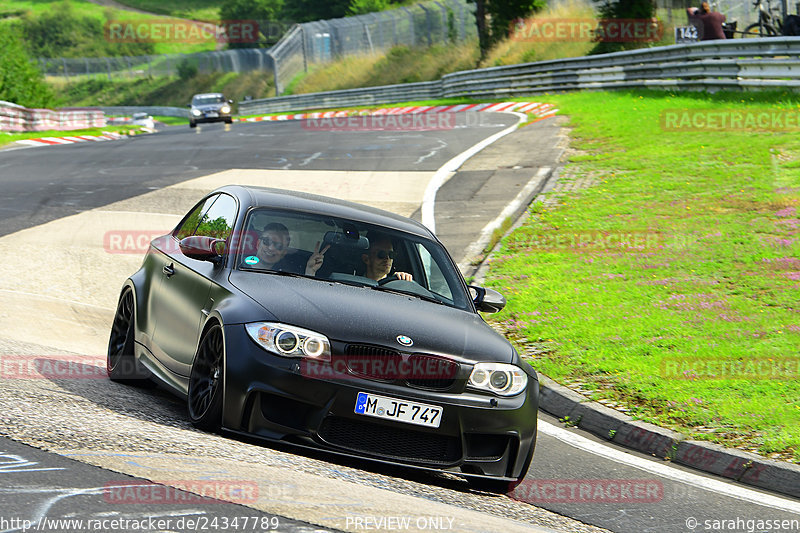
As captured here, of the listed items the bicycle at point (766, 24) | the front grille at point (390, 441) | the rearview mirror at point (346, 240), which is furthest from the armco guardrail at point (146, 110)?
the front grille at point (390, 441)

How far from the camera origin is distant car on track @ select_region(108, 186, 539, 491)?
5.52m

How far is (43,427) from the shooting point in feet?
17.6

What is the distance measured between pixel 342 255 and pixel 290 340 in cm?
131

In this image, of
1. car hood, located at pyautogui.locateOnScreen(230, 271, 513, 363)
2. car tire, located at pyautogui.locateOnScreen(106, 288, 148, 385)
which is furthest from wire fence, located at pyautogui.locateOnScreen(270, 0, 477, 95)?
car hood, located at pyautogui.locateOnScreen(230, 271, 513, 363)

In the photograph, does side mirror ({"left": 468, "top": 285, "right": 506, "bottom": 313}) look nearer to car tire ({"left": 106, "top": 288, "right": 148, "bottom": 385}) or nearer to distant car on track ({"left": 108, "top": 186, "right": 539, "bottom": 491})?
distant car on track ({"left": 108, "top": 186, "right": 539, "bottom": 491})

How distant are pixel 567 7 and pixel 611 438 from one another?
1646 inches

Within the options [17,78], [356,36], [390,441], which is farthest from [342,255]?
[356,36]

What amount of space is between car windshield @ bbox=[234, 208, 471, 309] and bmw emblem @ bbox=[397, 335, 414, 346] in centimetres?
94

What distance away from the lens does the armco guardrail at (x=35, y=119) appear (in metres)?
37.9

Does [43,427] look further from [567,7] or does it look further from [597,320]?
[567,7]

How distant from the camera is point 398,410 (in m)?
5.55

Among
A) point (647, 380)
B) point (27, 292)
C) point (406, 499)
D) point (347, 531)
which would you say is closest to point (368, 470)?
point (406, 499)

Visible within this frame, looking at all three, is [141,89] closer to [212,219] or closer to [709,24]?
[709,24]

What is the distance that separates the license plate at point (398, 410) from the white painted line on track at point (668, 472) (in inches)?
77.9
